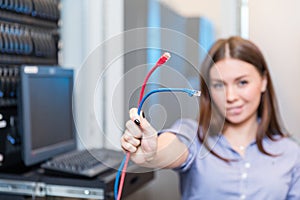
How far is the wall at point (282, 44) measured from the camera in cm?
153

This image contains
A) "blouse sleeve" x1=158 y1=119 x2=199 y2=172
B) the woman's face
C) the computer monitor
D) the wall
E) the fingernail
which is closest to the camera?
the fingernail

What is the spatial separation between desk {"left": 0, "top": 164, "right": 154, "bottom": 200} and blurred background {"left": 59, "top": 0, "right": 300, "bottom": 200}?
334 millimetres

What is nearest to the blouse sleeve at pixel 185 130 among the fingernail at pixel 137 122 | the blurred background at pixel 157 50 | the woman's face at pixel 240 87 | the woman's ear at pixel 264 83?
the blurred background at pixel 157 50

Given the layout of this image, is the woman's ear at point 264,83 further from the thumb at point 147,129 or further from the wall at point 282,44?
the thumb at point 147,129

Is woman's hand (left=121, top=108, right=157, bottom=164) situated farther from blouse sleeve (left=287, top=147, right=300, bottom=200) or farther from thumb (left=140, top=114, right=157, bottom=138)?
blouse sleeve (left=287, top=147, right=300, bottom=200)

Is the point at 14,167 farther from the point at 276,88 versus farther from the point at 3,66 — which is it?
the point at 276,88

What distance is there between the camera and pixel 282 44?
1.55 m

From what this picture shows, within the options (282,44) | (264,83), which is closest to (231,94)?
(264,83)

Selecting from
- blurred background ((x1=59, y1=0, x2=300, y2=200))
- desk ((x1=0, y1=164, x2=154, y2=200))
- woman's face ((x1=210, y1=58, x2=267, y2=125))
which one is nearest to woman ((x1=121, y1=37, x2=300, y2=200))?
woman's face ((x1=210, y1=58, x2=267, y2=125))

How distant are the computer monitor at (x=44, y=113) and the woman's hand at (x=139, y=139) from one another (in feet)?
2.38

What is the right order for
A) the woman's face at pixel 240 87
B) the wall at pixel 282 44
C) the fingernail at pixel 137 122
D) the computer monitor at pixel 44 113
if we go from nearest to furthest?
the fingernail at pixel 137 122, the woman's face at pixel 240 87, the computer monitor at pixel 44 113, the wall at pixel 282 44

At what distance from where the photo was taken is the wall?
1525 mm

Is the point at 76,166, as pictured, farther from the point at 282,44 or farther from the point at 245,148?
the point at 282,44

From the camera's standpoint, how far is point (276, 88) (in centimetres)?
157
